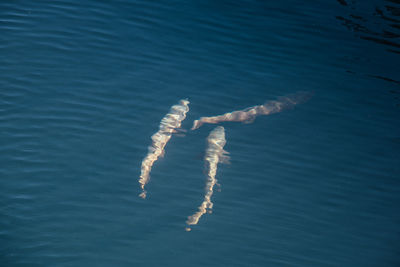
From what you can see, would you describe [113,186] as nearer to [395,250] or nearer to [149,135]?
[149,135]

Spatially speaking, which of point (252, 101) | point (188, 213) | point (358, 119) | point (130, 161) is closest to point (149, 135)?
point (130, 161)

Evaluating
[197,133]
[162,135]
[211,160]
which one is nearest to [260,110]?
[197,133]

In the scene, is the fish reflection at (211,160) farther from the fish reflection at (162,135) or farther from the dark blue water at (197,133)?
the fish reflection at (162,135)

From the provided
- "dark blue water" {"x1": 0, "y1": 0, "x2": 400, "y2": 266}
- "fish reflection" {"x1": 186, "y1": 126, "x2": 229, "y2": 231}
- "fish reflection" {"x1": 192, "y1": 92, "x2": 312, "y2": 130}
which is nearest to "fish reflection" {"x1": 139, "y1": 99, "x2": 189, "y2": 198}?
"dark blue water" {"x1": 0, "y1": 0, "x2": 400, "y2": 266}

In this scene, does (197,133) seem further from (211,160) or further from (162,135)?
(211,160)

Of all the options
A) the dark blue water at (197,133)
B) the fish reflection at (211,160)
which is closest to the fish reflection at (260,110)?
the dark blue water at (197,133)

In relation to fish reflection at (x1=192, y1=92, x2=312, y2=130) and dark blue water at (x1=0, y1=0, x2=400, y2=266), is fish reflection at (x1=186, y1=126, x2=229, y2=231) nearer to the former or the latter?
dark blue water at (x1=0, y1=0, x2=400, y2=266)
